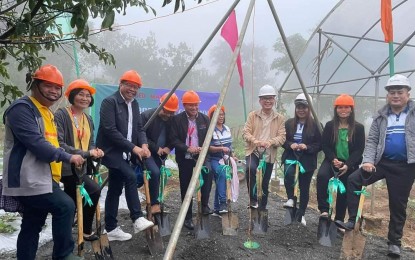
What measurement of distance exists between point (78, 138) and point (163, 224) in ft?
5.61

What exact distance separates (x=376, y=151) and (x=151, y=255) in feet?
9.85

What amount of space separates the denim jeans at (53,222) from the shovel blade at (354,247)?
305 centimetres

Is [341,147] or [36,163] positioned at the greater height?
[36,163]

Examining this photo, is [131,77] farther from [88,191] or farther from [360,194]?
[360,194]

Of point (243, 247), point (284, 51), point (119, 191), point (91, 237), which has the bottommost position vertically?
point (243, 247)

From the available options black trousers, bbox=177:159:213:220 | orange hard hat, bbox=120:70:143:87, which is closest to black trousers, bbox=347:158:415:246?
black trousers, bbox=177:159:213:220

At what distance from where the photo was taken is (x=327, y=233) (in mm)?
4547

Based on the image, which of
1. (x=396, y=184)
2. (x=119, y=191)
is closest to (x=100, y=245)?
(x=119, y=191)

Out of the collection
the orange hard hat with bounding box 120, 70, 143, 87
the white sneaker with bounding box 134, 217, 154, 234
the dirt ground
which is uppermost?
the orange hard hat with bounding box 120, 70, 143, 87

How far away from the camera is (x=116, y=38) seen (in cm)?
6469

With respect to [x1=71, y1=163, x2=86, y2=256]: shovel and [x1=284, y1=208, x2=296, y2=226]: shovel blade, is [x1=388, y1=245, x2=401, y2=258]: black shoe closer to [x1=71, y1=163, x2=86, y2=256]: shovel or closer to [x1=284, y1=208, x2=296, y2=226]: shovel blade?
[x1=284, y1=208, x2=296, y2=226]: shovel blade

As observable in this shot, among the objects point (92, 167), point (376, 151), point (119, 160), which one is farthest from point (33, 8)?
point (376, 151)

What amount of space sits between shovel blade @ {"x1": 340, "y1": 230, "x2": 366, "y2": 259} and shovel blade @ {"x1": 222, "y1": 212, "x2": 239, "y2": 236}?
142cm

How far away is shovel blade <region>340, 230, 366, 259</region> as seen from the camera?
156 inches
